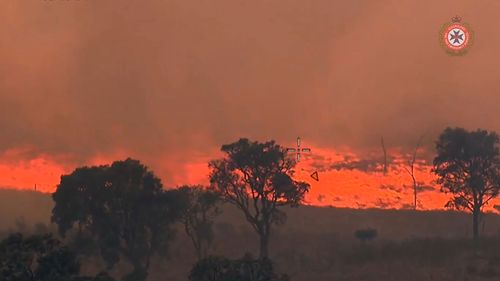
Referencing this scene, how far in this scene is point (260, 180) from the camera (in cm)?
12788

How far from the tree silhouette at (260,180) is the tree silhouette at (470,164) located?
2219 cm

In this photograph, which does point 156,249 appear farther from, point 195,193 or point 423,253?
point 423,253

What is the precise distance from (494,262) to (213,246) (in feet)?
151

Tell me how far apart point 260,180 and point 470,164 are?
31.3 meters

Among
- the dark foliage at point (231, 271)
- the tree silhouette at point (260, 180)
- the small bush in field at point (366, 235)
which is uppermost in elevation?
the tree silhouette at point (260, 180)

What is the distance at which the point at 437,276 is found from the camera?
10631 centimetres

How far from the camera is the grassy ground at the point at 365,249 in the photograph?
109938 millimetres

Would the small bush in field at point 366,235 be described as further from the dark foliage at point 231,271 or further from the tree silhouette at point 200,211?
the dark foliage at point 231,271

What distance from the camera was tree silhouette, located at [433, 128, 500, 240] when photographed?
133000 mm

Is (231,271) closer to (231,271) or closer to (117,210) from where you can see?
(231,271)

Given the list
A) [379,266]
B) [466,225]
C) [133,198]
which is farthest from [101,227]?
[466,225]

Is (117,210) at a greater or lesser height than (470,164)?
lesser

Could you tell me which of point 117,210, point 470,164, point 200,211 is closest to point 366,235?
point 470,164

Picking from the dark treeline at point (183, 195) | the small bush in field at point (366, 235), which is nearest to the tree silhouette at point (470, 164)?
the dark treeline at point (183, 195)
